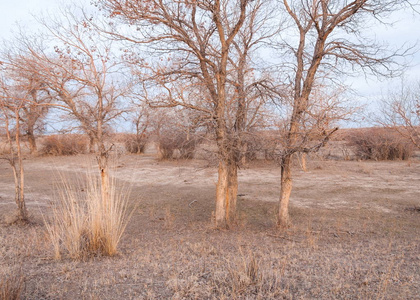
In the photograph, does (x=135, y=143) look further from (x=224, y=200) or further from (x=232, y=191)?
(x=224, y=200)

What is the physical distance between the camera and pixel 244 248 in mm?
6613

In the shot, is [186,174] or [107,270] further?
[186,174]

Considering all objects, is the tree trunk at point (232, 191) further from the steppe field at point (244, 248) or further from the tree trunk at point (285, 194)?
the tree trunk at point (285, 194)

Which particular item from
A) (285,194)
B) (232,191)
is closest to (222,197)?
(232,191)

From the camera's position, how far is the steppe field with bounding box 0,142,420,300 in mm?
3793

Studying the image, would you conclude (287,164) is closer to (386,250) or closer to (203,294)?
(386,250)

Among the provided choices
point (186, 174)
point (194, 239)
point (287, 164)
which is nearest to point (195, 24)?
point (287, 164)

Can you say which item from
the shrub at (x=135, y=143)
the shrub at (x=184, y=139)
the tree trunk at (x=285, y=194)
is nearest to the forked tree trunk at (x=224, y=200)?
the shrub at (x=184, y=139)

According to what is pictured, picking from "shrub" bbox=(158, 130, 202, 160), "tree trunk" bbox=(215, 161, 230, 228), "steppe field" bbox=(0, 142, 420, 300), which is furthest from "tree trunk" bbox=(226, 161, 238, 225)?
"shrub" bbox=(158, 130, 202, 160)

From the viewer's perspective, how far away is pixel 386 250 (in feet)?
20.4

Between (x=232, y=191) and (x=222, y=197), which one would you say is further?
(x=232, y=191)

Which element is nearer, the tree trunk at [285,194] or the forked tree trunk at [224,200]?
the forked tree trunk at [224,200]

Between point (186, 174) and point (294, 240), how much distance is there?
12.0m

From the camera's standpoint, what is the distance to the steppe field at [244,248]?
379 centimetres
